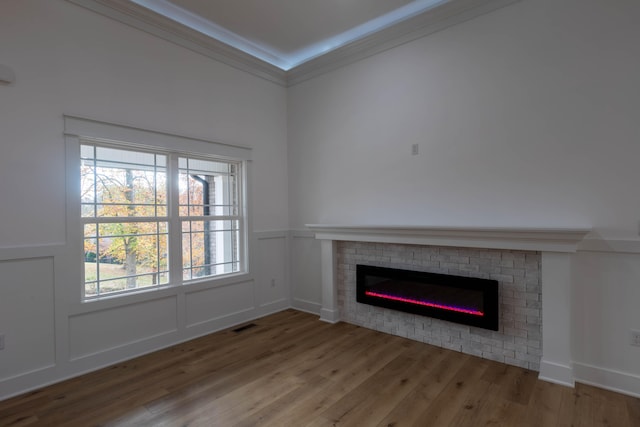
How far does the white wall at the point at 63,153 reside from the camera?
2.48m

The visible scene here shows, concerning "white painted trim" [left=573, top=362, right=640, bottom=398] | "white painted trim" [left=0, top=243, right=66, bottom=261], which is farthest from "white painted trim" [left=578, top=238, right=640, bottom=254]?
"white painted trim" [left=0, top=243, right=66, bottom=261]

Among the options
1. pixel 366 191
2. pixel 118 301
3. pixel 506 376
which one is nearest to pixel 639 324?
pixel 506 376

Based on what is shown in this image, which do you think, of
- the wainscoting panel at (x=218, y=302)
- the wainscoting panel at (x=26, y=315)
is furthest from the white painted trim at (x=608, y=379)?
the wainscoting panel at (x=26, y=315)

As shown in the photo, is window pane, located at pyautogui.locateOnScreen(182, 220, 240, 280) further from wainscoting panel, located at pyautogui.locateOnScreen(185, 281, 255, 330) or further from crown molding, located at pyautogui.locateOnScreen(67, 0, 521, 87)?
crown molding, located at pyautogui.locateOnScreen(67, 0, 521, 87)

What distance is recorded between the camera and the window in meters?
2.95

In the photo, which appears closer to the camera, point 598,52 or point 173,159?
point 598,52

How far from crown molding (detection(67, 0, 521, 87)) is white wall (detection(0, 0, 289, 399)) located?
93mm

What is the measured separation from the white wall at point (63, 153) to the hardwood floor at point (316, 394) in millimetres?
267

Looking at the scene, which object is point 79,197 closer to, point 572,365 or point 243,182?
point 243,182

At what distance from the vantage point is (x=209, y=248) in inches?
151

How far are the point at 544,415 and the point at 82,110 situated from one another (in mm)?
4186

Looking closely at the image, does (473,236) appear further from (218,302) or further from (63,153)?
(63,153)

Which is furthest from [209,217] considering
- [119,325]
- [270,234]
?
[119,325]

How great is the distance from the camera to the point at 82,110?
2.80m
